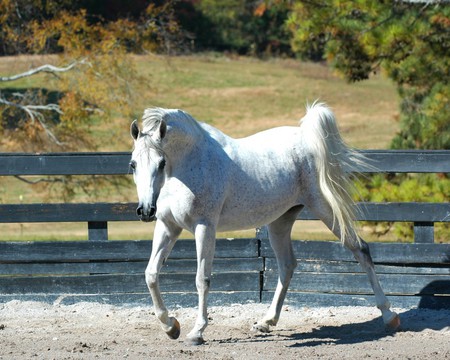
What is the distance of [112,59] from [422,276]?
9.45 metres

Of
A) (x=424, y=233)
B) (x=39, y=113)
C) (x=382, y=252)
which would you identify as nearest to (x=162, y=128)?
(x=382, y=252)

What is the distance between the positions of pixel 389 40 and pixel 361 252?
490cm

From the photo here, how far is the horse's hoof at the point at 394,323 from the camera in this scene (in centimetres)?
683

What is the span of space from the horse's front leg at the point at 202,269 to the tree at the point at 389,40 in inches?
220

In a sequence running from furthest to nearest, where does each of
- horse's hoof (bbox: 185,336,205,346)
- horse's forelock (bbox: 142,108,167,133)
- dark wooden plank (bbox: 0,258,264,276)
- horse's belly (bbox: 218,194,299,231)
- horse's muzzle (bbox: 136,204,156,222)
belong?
dark wooden plank (bbox: 0,258,264,276) < horse's belly (bbox: 218,194,299,231) < horse's hoof (bbox: 185,336,205,346) < horse's forelock (bbox: 142,108,167,133) < horse's muzzle (bbox: 136,204,156,222)

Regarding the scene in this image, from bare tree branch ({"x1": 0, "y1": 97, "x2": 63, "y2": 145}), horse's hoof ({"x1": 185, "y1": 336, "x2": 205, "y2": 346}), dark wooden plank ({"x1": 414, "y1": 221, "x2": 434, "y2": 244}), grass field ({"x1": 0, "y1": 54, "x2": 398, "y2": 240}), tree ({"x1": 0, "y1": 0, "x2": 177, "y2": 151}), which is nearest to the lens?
horse's hoof ({"x1": 185, "y1": 336, "x2": 205, "y2": 346})

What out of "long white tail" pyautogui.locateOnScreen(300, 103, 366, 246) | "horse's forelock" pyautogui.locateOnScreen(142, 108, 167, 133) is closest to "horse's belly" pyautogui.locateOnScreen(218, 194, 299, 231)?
"long white tail" pyautogui.locateOnScreen(300, 103, 366, 246)

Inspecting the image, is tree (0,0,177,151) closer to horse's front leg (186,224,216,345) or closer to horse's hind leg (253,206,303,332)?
horse's hind leg (253,206,303,332)

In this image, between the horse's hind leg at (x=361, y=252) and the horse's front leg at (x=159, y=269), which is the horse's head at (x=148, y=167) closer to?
the horse's front leg at (x=159, y=269)

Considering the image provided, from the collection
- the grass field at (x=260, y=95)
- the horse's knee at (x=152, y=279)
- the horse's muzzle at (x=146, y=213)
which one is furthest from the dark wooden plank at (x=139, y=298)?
the grass field at (x=260, y=95)

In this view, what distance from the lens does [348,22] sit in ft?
37.9

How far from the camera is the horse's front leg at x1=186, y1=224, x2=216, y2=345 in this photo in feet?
20.7

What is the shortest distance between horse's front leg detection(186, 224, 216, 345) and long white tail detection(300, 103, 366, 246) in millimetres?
1061

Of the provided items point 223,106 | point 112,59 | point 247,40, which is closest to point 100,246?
point 112,59
